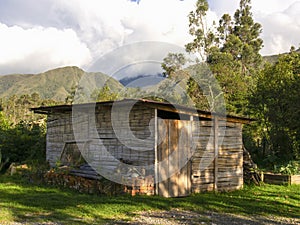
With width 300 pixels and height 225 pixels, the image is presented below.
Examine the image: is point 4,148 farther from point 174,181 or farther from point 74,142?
point 174,181

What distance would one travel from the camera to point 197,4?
125ft

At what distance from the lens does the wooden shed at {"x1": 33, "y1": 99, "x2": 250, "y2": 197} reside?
35.8ft

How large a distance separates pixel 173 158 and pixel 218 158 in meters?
2.10

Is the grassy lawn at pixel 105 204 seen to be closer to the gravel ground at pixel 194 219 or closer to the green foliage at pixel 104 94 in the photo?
the gravel ground at pixel 194 219

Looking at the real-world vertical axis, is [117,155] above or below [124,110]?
below

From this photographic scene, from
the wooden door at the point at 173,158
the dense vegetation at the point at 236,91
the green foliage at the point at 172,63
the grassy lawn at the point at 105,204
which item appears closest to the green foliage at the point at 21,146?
the dense vegetation at the point at 236,91

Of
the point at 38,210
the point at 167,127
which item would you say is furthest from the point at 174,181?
the point at 38,210

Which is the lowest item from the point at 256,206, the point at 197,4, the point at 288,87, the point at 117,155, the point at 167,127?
the point at 256,206

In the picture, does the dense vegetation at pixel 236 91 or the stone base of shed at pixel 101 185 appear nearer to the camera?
the stone base of shed at pixel 101 185

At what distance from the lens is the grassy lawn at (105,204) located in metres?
7.84

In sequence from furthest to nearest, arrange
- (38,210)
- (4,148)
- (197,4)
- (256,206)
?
1. (197,4)
2. (4,148)
3. (256,206)
4. (38,210)

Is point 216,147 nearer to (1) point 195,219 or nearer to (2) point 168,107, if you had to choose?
(2) point 168,107

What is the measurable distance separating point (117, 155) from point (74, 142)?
2817 mm

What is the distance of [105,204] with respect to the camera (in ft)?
29.2
